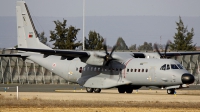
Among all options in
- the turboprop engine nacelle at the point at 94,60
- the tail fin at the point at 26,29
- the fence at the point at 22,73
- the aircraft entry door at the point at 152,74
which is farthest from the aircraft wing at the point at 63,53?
the fence at the point at 22,73

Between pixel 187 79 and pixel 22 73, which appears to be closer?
pixel 187 79

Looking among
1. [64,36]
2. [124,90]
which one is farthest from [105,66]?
[64,36]

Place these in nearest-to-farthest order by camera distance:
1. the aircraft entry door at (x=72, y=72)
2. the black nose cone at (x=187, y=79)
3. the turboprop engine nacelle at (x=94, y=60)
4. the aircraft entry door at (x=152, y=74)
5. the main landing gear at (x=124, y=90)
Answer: the black nose cone at (x=187, y=79)
the aircraft entry door at (x=152, y=74)
the turboprop engine nacelle at (x=94, y=60)
the main landing gear at (x=124, y=90)
the aircraft entry door at (x=72, y=72)

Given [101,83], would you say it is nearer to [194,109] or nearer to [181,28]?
[194,109]

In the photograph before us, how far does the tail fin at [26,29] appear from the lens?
43.6m

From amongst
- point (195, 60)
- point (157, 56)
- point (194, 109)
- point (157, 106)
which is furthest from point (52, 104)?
point (195, 60)

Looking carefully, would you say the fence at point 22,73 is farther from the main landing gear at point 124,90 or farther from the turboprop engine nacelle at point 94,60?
the turboprop engine nacelle at point 94,60

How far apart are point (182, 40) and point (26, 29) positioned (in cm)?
3332

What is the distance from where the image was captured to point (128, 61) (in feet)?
127

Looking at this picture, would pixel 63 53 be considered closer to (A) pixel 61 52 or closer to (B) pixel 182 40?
(A) pixel 61 52

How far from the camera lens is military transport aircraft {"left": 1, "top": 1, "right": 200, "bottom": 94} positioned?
3641 centimetres

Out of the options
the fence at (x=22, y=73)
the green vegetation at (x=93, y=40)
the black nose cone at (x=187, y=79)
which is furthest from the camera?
the green vegetation at (x=93, y=40)

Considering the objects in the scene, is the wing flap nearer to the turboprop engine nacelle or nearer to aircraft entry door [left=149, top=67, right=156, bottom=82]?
the turboprop engine nacelle

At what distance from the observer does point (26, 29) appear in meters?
43.7
